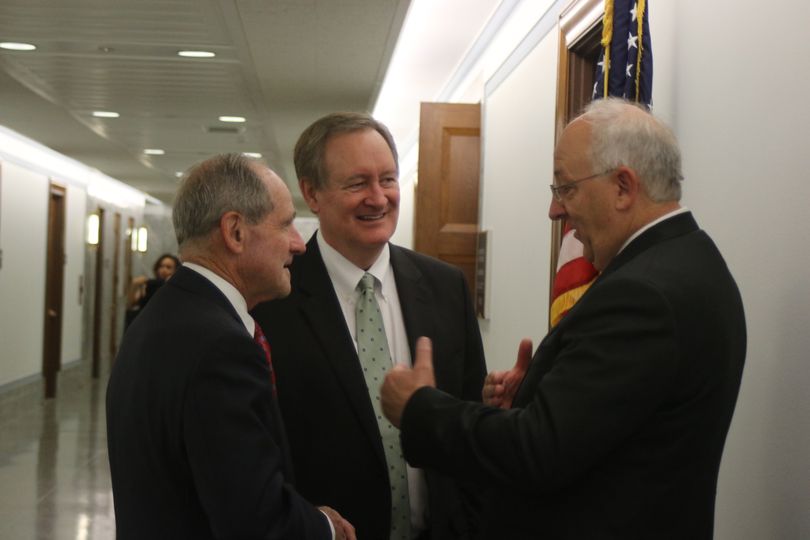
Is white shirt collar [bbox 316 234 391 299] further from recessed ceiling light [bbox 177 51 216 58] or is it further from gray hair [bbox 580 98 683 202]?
recessed ceiling light [bbox 177 51 216 58]

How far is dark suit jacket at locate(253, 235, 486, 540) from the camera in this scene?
7.88ft

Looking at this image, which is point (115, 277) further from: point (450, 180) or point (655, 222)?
point (655, 222)

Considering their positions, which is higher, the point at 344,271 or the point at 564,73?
the point at 564,73

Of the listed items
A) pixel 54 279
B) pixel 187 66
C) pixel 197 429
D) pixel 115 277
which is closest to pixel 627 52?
pixel 197 429

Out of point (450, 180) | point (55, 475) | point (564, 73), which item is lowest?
point (55, 475)

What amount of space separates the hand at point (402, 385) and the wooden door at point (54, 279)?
41.6 ft

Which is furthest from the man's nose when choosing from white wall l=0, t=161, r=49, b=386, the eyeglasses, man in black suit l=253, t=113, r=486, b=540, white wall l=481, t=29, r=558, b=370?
white wall l=0, t=161, r=49, b=386

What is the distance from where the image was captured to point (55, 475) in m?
7.94

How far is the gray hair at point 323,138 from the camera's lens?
2.55 m

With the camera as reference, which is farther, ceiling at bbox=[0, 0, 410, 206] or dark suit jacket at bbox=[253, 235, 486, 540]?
ceiling at bbox=[0, 0, 410, 206]

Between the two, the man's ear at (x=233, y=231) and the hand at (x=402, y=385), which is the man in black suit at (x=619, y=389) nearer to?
the hand at (x=402, y=385)

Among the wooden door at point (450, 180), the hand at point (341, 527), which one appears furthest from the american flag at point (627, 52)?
the wooden door at point (450, 180)

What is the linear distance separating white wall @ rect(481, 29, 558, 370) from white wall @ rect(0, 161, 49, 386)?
7426mm

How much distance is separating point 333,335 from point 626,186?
92cm
